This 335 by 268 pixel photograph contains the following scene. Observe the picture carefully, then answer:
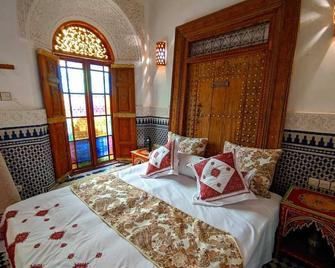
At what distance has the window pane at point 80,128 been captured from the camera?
119 inches

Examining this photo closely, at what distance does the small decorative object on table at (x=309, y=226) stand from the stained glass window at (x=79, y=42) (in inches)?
130

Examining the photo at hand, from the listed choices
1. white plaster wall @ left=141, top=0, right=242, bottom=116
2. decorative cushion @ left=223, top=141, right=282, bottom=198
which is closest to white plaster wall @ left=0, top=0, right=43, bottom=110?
white plaster wall @ left=141, top=0, right=242, bottom=116

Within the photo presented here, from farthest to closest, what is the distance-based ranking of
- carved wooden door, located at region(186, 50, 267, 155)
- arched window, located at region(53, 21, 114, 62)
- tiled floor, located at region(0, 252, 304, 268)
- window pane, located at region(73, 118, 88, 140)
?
window pane, located at region(73, 118, 88, 140) → arched window, located at region(53, 21, 114, 62) → carved wooden door, located at region(186, 50, 267, 155) → tiled floor, located at region(0, 252, 304, 268)

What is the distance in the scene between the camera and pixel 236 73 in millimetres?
2006

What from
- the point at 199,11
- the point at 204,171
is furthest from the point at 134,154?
the point at 199,11

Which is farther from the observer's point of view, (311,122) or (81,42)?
(81,42)

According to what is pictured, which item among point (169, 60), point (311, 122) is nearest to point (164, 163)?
point (311, 122)

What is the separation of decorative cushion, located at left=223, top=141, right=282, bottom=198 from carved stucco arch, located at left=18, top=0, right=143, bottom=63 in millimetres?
2453

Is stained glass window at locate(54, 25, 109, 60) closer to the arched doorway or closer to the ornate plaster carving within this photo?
the arched doorway

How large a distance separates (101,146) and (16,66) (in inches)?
68.4

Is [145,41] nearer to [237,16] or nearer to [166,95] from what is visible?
[166,95]

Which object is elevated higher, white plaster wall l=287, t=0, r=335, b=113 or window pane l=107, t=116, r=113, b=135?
white plaster wall l=287, t=0, r=335, b=113

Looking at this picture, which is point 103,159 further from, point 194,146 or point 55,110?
point 194,146

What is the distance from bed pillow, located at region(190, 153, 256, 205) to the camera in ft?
4.86
